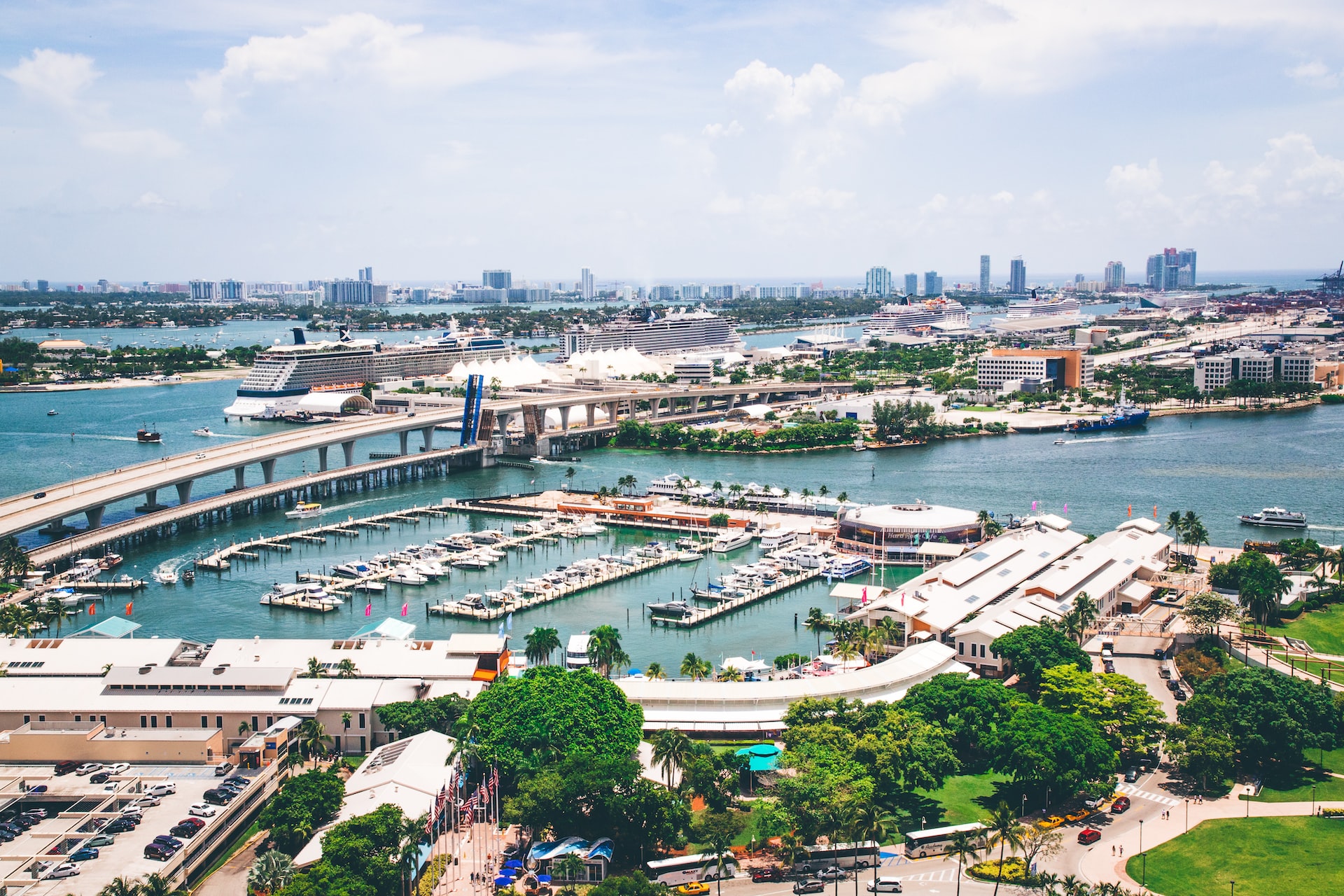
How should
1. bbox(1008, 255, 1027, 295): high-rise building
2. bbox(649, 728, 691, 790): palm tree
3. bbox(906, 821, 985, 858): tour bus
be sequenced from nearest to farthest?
1. bbox(906, 821, 985, 858): tour bus
2. bbox(649, 728, 691, 790): palm tree
3. bbox(1008, 255, 1027, 295): high-rise building

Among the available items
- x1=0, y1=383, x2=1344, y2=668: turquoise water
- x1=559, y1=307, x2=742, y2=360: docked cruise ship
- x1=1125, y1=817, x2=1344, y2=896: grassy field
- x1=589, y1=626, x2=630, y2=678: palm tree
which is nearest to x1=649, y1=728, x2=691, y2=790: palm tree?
x1=589, y1=626, x2=630, y2=678: palm tree

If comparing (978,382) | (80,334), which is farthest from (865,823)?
(80,334)

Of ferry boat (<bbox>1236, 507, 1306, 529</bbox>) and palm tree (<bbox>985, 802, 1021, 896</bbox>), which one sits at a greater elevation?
ferry boat (<bbox>1236, 507, 1306, 529</bbox>)

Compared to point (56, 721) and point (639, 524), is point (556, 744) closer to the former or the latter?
point (56, 721)

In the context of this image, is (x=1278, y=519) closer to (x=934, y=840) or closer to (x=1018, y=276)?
(x=934, y=840)

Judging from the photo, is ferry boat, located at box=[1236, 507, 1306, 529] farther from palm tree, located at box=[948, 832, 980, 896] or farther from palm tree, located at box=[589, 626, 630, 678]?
palm tree, located at box=[948, 832, 980, 896]

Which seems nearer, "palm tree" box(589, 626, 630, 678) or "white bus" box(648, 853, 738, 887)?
"white bus" box(648, 853, 738, 887)

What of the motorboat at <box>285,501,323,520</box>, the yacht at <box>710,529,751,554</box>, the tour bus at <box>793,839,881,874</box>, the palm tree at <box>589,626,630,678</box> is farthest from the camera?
the motorboat at <box>285,501,323,520</box>
